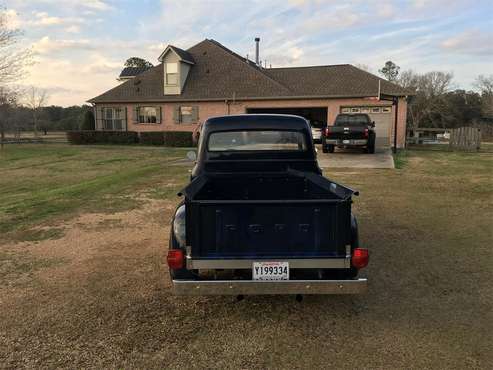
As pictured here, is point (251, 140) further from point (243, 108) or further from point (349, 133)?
point (243, 108)

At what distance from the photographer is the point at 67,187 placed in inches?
436

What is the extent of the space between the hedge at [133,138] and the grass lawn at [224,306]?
1897 cm

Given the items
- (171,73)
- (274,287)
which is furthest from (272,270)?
(171,73)

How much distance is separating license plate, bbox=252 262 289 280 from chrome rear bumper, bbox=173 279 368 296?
51 millimetres

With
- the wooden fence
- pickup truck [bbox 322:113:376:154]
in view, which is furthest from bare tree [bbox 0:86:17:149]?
the wooden fence

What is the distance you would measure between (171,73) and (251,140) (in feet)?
81.8

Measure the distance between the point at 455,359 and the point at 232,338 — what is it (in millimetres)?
1663

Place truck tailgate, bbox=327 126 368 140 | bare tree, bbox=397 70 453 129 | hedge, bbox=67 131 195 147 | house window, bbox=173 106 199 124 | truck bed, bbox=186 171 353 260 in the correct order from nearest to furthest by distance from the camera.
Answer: truck bed, bbox=186 171 353 260 → truck tailgate, bbox=327 126 368 140 → hedge, bbox=67 131 195 147 → house window, bbox=173 106 199 124 → bare tree, bbox=397 70 453 129

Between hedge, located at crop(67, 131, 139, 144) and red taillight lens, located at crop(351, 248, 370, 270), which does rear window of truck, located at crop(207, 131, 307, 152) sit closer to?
red taillight lens, located at crop(351, 248, 370, 270)

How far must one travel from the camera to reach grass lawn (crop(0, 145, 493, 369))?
3152 millimetres

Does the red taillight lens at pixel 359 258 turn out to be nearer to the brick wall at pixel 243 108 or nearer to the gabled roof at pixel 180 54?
the brick wall at pixel 243 108

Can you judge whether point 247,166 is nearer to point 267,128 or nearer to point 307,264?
point 267,128

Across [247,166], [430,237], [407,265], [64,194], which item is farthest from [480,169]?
[64,194]

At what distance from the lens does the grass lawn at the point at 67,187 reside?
7724 millimetres
